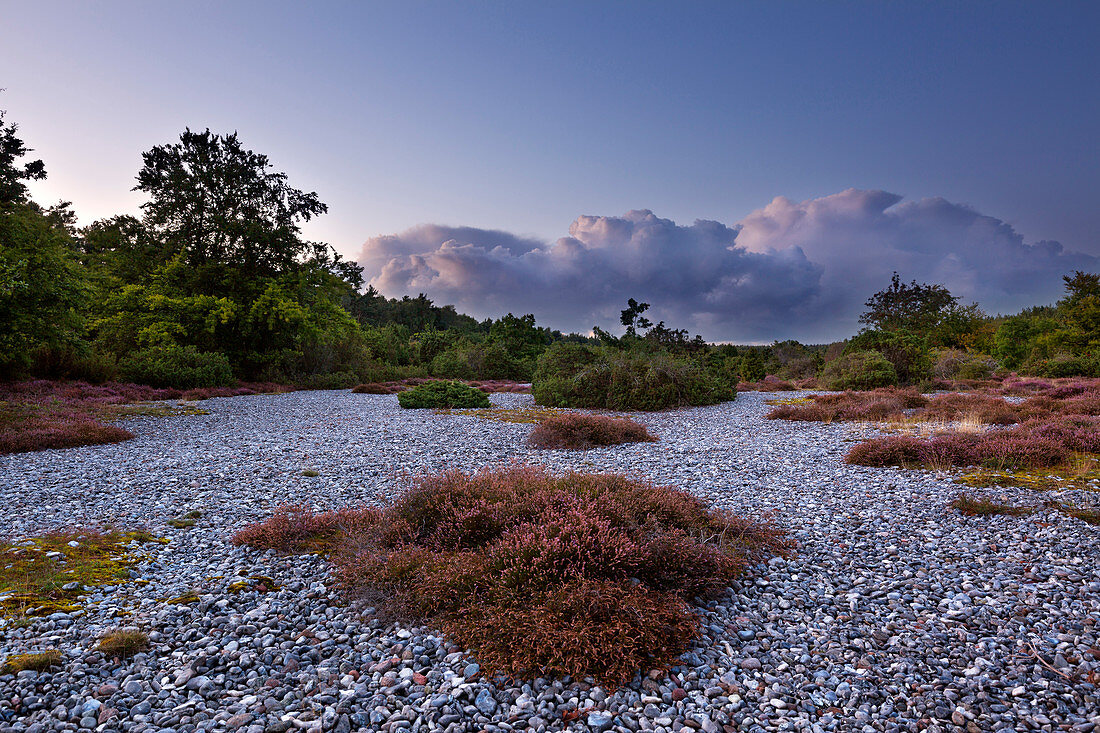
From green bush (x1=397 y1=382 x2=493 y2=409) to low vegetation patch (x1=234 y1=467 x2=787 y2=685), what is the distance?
12.3m

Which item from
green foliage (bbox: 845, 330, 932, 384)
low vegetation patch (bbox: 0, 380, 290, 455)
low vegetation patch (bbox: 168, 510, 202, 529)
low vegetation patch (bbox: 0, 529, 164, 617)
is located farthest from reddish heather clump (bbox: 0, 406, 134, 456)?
green foliage (bbox: 845, 330, 932, 384)

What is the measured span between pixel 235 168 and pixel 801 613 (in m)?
31.0

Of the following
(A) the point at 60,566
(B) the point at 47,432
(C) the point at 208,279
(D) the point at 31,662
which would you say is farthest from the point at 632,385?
(C) the point at 208,279

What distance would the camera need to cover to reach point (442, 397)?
18391 millimetres

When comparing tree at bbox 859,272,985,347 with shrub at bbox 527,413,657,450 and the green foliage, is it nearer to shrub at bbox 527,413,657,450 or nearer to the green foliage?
the green foliage

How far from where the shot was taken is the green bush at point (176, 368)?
20500 millimetres

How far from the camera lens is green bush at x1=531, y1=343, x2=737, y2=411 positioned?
676 inches

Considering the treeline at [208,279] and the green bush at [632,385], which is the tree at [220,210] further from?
the green bush at [632,385]

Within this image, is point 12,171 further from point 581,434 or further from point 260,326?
point 581,434

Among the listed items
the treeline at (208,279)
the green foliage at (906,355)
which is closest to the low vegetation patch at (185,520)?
the treeline at (208,279)

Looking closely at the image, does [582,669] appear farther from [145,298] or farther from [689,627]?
[145,298]

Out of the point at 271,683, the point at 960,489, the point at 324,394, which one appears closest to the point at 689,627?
the point at 271,683

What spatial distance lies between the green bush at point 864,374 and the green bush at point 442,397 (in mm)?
17128

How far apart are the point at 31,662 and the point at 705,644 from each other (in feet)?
13.4
